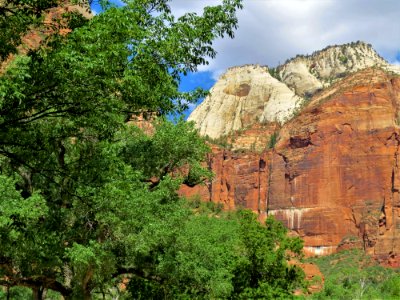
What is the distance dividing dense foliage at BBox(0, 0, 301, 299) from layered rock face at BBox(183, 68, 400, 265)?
9505cm

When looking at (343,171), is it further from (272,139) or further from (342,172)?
(272,139)

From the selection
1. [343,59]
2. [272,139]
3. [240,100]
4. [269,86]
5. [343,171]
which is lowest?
[343,171]

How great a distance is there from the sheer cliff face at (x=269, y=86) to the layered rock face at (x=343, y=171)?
134 feet

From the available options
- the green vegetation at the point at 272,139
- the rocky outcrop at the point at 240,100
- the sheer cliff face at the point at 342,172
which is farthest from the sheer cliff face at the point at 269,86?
the sheer cliff face at the point at 342,172

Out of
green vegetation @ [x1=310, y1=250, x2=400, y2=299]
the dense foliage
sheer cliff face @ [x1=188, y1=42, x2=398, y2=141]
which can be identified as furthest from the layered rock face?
the dense foliage

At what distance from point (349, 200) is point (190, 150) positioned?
10392 centimetres

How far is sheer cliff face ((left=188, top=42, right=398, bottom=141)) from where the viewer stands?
175 m

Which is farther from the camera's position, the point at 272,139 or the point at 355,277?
the point at 272,139

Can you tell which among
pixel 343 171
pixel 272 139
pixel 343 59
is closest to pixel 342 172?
pixel 343 171

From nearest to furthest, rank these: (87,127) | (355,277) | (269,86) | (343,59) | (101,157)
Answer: (87,127) → (101,157) → (355,277) → (269,86) → (343,59)

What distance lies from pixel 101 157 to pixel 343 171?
375 feet

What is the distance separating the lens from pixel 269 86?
583 ft

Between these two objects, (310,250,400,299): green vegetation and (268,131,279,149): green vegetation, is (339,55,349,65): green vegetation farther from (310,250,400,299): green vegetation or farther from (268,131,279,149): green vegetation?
(310,250,400,299): green vegetation

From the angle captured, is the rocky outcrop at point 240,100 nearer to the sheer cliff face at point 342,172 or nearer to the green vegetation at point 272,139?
the green vegetation at point 272,139
